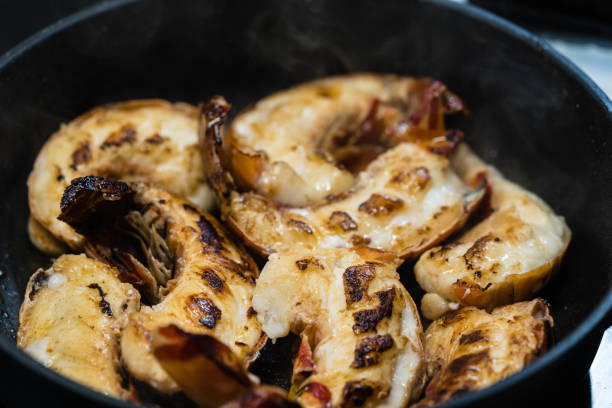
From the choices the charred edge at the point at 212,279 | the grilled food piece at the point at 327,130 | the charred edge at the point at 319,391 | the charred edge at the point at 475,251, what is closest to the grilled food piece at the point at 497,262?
the charred edge at the point at 475,251

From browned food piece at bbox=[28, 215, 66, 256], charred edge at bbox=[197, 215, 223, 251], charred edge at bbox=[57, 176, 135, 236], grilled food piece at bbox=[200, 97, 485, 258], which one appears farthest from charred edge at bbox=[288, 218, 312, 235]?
browned food piece at bbox=[28, 215, 66, 256]

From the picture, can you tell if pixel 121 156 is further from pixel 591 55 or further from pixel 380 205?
pixel 591 55

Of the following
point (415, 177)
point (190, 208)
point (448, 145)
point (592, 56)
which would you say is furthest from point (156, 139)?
point (592, 56)

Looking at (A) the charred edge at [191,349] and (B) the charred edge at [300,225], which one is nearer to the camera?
(A) the charred edge at [191,349]

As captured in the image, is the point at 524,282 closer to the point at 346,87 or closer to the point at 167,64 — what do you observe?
the point at 346,87

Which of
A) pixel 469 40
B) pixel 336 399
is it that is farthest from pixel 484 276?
pixel 469 40

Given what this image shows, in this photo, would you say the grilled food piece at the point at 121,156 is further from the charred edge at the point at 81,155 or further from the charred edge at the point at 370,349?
the charred edge at the point at 370,349
